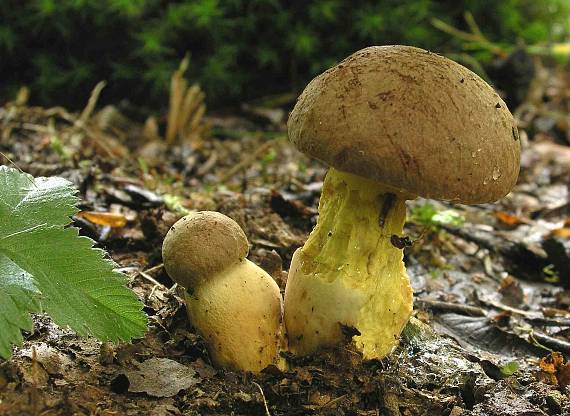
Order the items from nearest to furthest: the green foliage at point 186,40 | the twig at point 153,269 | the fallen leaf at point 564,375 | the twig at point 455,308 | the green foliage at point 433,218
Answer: the fallen leaf at point 564,375 < the twig at point 153,269 < the twig at point 455,308 < the green foliage at point 433,218 < the green foliage at point 186,40

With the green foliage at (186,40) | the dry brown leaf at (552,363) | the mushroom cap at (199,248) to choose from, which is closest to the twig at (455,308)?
the dry brown leaf at (552,363)

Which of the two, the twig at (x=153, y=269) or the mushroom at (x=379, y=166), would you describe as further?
the twig at (x=153, y=269)

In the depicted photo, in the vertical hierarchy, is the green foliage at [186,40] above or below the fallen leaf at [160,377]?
above

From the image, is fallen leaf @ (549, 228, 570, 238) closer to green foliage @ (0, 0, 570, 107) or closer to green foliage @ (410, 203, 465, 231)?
green foliage @ (410, 203, 465, 231)

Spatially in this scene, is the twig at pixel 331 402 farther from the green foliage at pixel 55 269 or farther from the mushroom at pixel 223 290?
the green foliage at pixel 55 269

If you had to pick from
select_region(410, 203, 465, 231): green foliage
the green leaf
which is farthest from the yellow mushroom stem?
select_region(410, 203, 465, 231): green foliage

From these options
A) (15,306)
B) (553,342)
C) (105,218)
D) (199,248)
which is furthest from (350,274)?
(105,218)

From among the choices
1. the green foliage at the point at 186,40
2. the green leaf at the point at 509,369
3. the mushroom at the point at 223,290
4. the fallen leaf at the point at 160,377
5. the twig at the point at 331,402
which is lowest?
the fallen leaf at the point at 160,377
